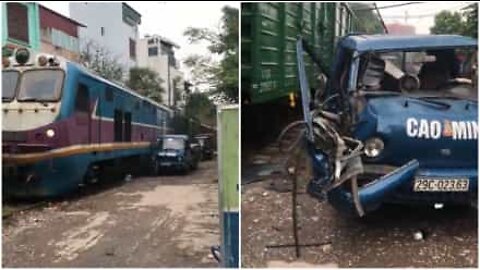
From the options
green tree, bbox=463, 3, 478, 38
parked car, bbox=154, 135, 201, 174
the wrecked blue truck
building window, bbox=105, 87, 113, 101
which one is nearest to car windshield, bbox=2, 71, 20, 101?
building window, bbox=105, 87, 113, 101

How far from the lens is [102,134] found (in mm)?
3295

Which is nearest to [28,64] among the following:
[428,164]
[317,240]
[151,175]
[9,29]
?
[9,29]

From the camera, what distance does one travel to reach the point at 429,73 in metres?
3.11

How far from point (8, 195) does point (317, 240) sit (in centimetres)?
→ 138

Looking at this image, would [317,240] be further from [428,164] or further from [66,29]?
[66,29]

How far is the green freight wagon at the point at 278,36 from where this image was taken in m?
3.04

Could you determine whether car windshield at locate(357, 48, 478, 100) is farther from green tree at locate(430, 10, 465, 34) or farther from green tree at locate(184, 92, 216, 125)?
green tree at locate(184, 92, 216, 125)

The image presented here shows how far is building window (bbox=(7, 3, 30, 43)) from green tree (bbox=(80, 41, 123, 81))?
0.28 meters

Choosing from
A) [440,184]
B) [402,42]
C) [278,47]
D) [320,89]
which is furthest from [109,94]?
[440,184]

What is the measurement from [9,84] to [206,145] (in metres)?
0.90

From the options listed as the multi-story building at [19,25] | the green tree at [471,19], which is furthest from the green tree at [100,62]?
the green tree at [471,19]

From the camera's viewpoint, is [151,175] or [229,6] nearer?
[229,6]

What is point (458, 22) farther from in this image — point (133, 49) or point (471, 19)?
point (133, 49)

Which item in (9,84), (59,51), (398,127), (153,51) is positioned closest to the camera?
(398,127)
